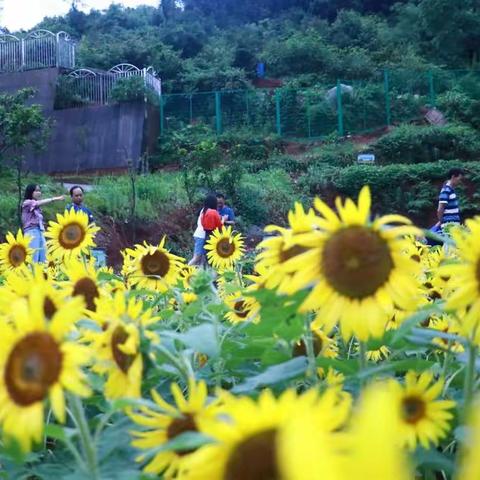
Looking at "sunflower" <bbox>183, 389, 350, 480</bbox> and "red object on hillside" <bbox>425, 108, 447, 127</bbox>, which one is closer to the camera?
"sunflower" <bbox>183, 389, 350, 480</bbox>

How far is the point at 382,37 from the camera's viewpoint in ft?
92.9

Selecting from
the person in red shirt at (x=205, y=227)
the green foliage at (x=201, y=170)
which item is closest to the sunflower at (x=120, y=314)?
the person in red shirt at (x=205, y=227)

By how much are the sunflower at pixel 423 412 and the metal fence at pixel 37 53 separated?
19.1 metres

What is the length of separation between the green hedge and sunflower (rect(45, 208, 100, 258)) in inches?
454

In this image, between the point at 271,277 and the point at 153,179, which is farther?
the point at 153,179

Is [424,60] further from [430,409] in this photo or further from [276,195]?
[430,409]

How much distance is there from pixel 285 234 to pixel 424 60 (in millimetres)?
24671

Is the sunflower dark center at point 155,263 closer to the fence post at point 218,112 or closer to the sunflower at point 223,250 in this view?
the sunflower at point 223,250

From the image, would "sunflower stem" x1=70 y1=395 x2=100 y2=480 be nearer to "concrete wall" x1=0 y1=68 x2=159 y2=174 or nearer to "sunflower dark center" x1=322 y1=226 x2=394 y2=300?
"sunflower dark center" x1=322 y1=226 x2=394 y2=300

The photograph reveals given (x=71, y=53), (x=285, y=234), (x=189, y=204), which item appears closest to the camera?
(x=285, y=234)

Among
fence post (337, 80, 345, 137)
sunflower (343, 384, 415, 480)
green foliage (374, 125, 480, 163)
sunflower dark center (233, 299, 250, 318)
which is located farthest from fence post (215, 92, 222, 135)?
sunflower (343, 384, 415, 480)

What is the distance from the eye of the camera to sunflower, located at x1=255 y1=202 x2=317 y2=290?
0.95 m

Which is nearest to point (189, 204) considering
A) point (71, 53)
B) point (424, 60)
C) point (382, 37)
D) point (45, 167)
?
point (45, 167)

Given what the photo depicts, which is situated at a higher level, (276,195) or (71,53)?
(71,53)
